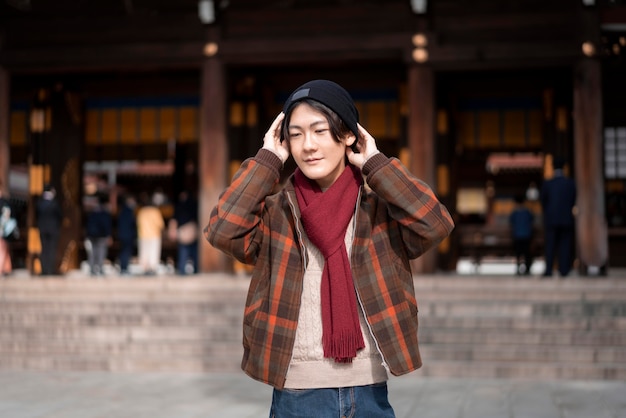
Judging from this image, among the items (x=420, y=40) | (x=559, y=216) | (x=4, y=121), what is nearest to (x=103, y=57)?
(x=4, y=121)

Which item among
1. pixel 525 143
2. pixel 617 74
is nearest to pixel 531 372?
pixel 525 143

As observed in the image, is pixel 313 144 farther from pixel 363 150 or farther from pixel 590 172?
pixel 590 172

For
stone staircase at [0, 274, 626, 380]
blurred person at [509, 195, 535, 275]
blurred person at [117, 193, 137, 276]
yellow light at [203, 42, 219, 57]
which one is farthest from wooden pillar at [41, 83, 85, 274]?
blurred person at [509, 195, 535, 275]

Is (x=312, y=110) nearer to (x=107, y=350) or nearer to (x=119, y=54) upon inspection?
(x=107, y=350)

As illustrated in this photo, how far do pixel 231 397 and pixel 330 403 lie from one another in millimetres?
4163

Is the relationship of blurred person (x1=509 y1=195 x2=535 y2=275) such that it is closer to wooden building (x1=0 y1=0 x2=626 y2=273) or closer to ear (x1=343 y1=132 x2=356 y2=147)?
wooden building (x1=0 y1=0 x2=626 y2=273)

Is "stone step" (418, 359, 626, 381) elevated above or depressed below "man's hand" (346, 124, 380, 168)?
below

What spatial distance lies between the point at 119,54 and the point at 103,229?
286 cm

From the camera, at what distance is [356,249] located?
6.52ft

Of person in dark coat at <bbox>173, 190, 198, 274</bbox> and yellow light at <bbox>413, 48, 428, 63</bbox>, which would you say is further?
person in dark coat at <bbox>173, 190, 198, 274</bbox>

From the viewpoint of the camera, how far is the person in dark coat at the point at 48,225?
1158cm

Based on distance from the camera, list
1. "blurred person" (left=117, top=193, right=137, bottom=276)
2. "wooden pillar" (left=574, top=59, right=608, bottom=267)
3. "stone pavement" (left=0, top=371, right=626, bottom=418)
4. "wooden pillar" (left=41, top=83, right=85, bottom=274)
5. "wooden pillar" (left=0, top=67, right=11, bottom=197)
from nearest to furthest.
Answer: "stone pavement" (left=0, top=371, right=626, bottom=418) → "wooden pillar" (left=574, top=59, right=608, bottom=267) → "wooden pillar" (left=0, top=67, right=11, bottom=197) → "blurred person" (left=117, top=193, right=137, bottom=276) → "wooden pillar" (left=41, top=83, right=85, bottom=274)

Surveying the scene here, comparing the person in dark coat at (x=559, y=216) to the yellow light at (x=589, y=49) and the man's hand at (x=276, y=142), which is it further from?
the man's hand at (x=276, y=142)

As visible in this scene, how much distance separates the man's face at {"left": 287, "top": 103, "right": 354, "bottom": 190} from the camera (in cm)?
197
